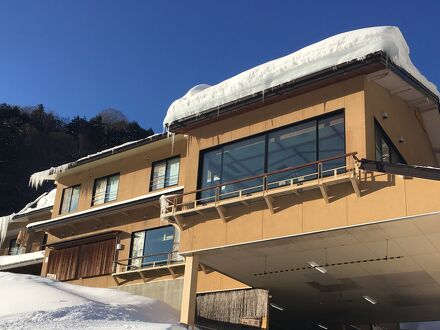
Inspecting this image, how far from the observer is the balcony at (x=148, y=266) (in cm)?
1750

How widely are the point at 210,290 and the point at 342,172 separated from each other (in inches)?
273

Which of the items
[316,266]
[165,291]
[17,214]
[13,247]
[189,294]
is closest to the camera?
[189,294]

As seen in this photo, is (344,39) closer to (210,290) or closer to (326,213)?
(326,213)

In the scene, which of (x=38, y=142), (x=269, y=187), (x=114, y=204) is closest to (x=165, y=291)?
(x=114, y=204)

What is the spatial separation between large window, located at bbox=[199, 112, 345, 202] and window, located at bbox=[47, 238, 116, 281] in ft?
26.8

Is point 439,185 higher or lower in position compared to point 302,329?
higher

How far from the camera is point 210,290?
1623 cm

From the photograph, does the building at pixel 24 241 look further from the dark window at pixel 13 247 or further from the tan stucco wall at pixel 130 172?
the tan stucco wall at pixel 130 172

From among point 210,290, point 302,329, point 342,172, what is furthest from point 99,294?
point 302,329

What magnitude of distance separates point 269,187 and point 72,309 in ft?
17.7

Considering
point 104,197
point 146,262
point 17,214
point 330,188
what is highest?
point 17,214

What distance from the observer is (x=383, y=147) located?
12.3 m

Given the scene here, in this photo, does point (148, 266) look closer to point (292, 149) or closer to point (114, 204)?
point (114, 204)

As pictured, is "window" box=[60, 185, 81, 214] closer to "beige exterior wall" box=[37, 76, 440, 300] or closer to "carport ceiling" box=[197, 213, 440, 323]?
"beige exterior wall" box=[37, 76, 440, 300]
